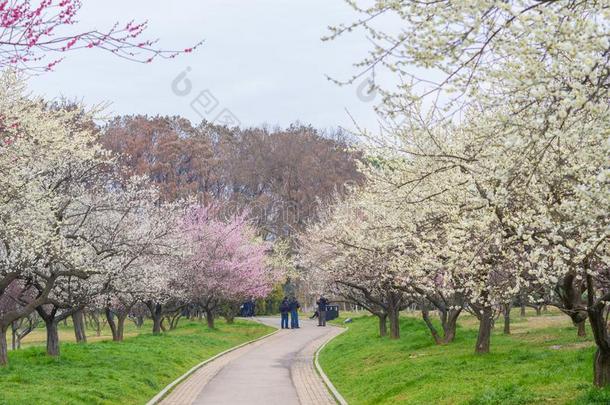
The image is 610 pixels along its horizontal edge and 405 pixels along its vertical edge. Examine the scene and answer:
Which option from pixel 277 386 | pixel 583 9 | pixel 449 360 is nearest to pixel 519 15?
pixel 583 9

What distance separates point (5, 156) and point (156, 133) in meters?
47.9

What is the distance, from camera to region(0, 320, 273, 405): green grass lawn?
16031 mm

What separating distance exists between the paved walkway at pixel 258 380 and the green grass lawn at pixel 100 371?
88 cm

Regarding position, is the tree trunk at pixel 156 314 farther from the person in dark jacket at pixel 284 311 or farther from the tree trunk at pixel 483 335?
the tree trunk at pixel 483 335

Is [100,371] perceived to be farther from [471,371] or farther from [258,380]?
[471,371]

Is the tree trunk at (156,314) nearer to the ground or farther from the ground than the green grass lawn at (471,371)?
farther from the ground

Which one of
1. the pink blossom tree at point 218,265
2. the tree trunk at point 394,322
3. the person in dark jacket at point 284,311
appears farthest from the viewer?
the person in dark jacket at point 284,311

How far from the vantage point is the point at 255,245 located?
172 feet

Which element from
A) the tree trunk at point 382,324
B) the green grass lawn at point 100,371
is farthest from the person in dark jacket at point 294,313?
the tree trunk at point 382,324

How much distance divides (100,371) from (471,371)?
33.7ft

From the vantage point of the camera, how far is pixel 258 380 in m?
21.8

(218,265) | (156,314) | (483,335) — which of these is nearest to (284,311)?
(218,265)

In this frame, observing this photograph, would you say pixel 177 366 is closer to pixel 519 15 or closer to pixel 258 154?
pixel 519 15

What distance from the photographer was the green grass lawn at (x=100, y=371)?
52.6 feet
